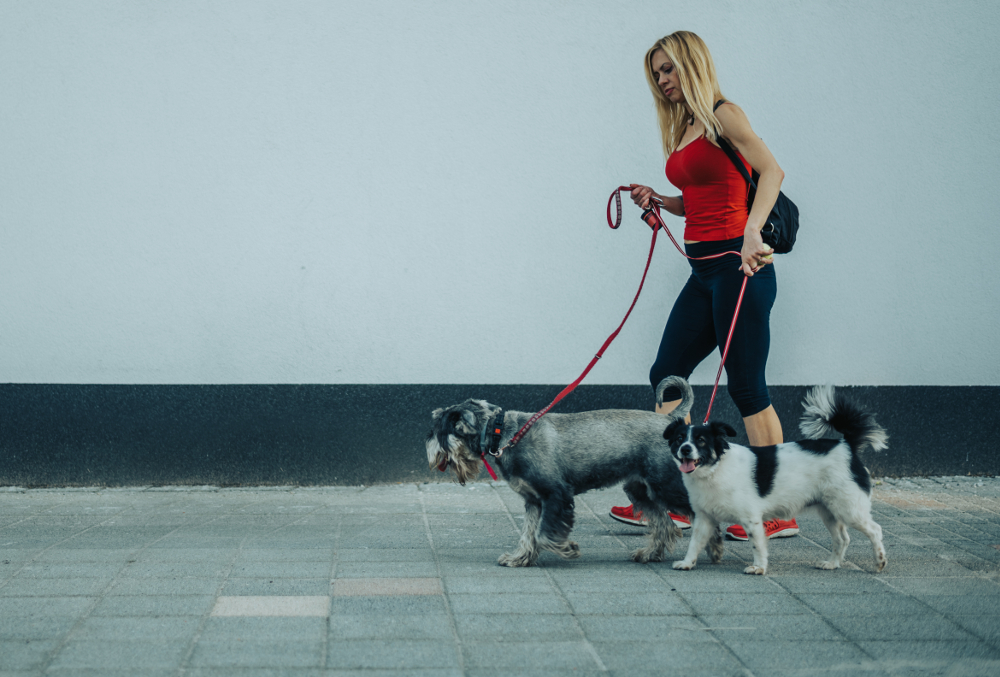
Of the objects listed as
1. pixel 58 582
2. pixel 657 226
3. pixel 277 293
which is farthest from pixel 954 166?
pixel 58 582

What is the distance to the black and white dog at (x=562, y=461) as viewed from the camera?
12.4 feet

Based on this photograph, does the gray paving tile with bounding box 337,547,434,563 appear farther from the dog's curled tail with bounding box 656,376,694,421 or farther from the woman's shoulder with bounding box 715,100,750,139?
the woman's shoulder with bounding box 715,100,750,139

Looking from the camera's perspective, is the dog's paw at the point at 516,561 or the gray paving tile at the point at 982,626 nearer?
the gray paving tile at the point at 982,626

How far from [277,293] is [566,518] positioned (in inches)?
96.3

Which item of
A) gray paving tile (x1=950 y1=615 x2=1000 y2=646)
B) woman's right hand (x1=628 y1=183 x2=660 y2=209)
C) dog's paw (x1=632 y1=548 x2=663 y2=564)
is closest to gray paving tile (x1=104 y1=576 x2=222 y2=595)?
dog's paw (x1=632 y1=548 x2=663 y2=564)

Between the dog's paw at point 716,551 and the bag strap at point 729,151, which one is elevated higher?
the bag strap at point 729,151

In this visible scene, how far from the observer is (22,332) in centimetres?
515

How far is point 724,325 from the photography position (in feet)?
13.5

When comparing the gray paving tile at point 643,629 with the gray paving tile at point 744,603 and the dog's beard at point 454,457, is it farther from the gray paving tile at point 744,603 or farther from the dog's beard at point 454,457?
the dog's beard at point 454,457

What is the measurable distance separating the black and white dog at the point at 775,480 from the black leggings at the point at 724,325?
0.41 metres

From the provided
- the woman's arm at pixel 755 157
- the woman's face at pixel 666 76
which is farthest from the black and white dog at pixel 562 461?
the woman's face at pixel 666 76

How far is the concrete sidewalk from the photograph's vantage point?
274 cm

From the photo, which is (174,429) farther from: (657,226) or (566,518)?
(657,226)

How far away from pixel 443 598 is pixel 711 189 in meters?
2.20
